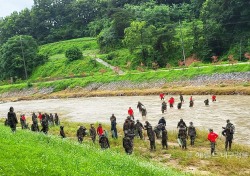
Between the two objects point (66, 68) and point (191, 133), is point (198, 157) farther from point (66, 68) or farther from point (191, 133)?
point (66, 68)

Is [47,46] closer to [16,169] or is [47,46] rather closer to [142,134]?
[142,134]

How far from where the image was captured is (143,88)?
5750cm

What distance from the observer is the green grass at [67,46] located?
348ft

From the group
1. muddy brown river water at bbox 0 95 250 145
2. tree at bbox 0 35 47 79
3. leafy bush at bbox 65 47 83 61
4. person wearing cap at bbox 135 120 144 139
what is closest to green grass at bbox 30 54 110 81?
leafy bush at bbox 65 47 83 61

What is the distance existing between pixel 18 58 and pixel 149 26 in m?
36.4

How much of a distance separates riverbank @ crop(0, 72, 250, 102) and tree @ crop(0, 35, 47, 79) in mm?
11253

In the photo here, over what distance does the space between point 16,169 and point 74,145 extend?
19.5ft

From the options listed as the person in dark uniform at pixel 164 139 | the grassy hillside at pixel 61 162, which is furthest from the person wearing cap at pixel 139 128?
the grassy hillside at pixel 61 162

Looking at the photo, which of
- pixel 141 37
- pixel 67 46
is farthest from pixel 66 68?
pixel 67 46

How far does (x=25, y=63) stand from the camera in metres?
92.2

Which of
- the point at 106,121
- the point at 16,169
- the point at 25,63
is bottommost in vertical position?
the point at 106,121

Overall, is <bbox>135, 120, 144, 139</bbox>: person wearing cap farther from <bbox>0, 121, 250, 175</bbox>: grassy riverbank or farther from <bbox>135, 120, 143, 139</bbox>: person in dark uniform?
<bbox>0, 121, 250, 175</bbox>: grassy riverbank

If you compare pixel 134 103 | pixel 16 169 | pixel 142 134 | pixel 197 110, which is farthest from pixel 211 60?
pixel 16 169

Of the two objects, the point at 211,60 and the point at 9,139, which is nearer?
the point at 9,139
